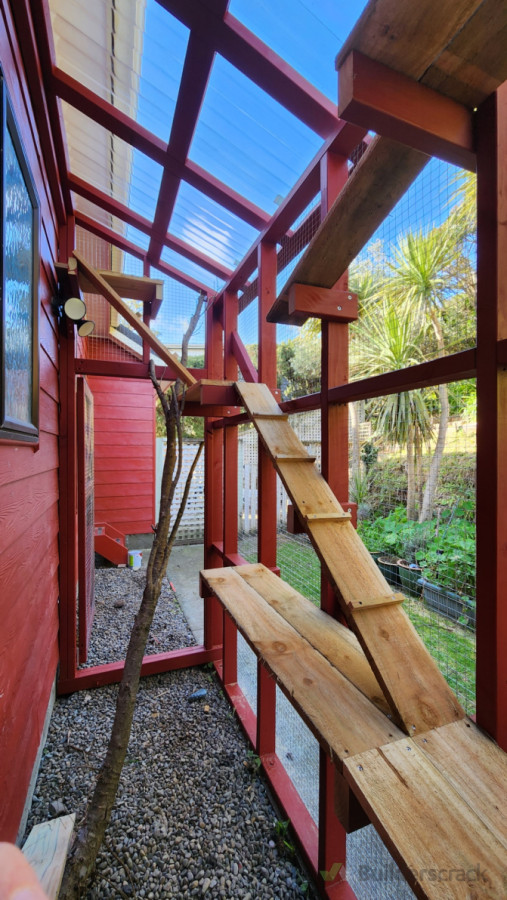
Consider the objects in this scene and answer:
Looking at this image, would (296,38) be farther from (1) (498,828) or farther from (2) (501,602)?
(1) (498,828)

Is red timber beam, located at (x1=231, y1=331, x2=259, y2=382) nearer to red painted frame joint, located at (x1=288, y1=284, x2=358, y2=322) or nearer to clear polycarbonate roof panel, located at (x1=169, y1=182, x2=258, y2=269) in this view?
clear polycarbonate roof panel, located at (x1=169, y1=182, x2=258, y2=269)

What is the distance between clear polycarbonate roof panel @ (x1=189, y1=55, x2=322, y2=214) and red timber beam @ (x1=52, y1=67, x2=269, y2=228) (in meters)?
0.07

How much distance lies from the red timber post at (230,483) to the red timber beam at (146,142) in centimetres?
61

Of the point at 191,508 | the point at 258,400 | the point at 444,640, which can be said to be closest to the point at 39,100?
the point at 258,400

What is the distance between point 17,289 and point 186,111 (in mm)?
1196

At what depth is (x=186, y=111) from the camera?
161 centimetres

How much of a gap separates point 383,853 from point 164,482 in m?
1.67

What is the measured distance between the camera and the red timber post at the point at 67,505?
2.34 m

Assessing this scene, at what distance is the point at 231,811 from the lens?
165cm

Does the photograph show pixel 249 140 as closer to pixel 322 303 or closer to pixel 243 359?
pixel 243 359

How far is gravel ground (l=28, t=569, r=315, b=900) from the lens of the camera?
54.6 inches

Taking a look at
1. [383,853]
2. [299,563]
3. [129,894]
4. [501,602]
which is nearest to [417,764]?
[501,602]

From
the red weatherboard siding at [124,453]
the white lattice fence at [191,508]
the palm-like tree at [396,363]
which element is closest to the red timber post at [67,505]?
the palm-like tree at [396,363]

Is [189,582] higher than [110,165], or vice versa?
[110,165]
